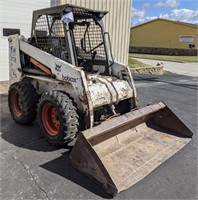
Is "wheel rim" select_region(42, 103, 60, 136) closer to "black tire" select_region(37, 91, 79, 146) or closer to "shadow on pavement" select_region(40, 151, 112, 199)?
"black tire" select_region(37, 91, 79, 146)

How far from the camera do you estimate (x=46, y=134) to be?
4027mm

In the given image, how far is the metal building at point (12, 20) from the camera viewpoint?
324 inches

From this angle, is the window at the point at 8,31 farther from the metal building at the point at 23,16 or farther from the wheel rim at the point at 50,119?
the wheel rim at the point at 50,119

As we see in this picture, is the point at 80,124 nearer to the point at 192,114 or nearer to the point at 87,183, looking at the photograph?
the point at 87,183

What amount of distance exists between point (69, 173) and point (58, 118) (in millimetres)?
982

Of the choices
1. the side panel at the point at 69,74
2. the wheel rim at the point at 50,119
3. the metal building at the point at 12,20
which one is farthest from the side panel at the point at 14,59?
the metal building at the point at 12,20

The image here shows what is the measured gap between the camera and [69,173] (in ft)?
10.5

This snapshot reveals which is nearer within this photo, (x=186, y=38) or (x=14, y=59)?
(x=14, y=59)

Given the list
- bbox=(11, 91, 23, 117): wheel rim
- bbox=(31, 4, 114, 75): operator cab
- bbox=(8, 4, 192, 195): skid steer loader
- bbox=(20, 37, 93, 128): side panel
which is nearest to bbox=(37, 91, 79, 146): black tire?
bbox=(8, 4, 192, 195): skid steer loader

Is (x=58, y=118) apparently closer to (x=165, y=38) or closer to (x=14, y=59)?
(x=14, y=59)

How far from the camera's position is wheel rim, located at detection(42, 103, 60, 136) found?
13.3 feet

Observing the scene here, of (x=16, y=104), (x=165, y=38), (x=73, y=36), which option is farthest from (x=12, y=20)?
(x=165, y=38)

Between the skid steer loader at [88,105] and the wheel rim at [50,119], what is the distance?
0.6 inches

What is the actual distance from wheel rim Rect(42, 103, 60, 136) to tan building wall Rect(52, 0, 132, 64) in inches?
299
